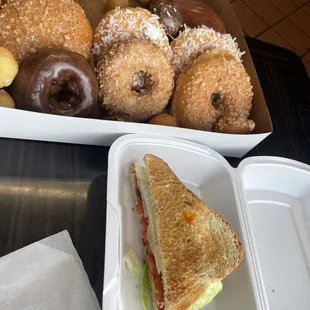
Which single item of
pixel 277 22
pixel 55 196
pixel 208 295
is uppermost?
pixel 208 295

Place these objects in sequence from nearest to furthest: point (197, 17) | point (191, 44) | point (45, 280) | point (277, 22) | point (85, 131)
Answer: point (45, 280)
point (85, 131)
point (191, 44)
point (197, 17)
point (277, 22)

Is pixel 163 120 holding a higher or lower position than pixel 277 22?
higher

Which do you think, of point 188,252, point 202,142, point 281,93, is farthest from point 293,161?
point 188,252

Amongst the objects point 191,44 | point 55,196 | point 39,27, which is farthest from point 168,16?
point 55,196

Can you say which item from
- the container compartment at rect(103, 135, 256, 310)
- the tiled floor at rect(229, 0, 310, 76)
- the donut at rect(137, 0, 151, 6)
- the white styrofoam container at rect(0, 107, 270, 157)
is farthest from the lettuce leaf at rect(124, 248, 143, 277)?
the tiled floor at rect(229, 0, 310, 76)

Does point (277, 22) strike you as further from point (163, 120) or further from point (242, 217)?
point (242, 217)

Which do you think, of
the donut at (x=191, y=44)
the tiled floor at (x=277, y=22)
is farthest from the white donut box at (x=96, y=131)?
the tiled floor at (x=277, y=22)

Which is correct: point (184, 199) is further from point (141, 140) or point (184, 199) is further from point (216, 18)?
point (216, 18)

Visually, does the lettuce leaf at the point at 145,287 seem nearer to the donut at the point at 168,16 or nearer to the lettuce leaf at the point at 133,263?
the lettuce leaf at the point at 133,263
